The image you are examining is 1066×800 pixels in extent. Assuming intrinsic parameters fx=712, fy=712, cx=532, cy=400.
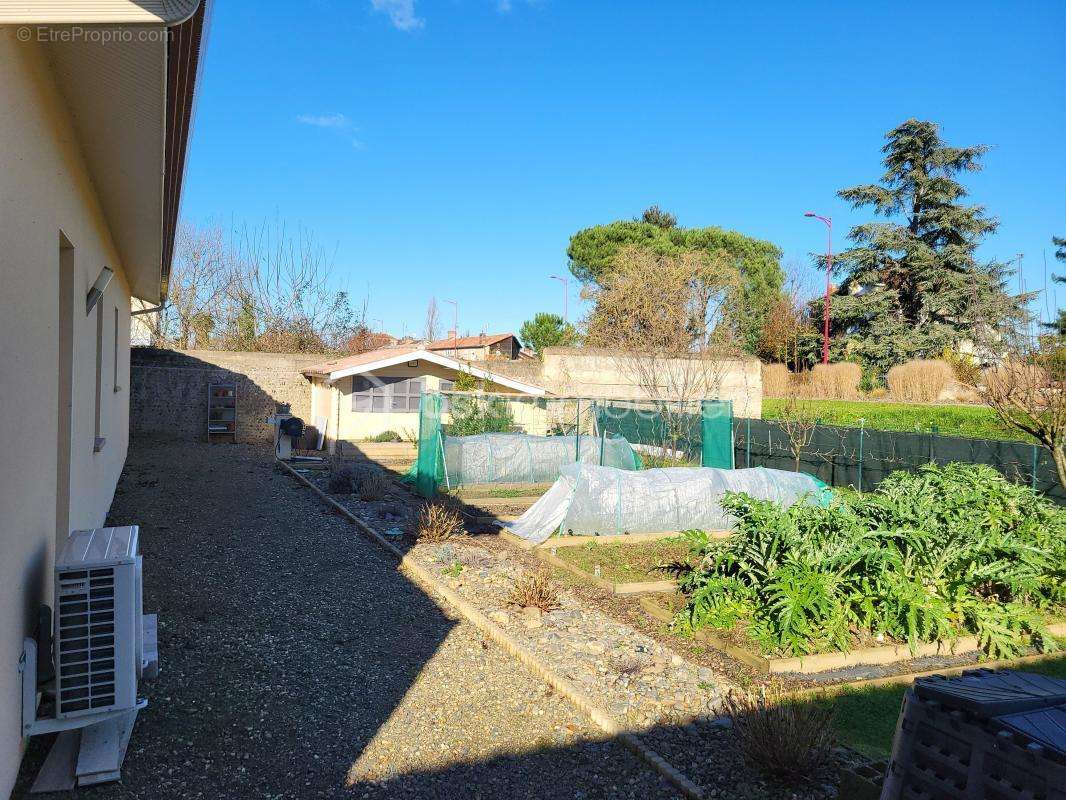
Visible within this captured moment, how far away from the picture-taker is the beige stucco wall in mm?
3012

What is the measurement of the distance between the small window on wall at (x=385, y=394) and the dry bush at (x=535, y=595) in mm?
13307

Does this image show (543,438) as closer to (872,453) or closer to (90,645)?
(872,453)

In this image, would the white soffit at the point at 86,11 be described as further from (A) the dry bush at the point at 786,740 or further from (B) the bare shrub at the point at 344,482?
(B) the bare shrub at the point at 344,482

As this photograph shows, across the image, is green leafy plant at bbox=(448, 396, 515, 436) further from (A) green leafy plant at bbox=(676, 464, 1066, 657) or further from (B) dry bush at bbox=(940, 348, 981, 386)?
(B) dry bush at bbox=(940, 348, 981, 386)

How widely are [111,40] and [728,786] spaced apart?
4.84m

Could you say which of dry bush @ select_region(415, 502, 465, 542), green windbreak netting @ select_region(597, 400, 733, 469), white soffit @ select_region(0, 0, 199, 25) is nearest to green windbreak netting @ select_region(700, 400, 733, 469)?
green windbreak netting @ select_region(597, 400, 733, 469)

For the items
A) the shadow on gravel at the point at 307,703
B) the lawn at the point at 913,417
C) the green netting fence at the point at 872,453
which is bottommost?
the shadow on gravel at the point at 307,703

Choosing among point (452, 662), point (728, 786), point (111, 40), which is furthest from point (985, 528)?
point (111, 40)

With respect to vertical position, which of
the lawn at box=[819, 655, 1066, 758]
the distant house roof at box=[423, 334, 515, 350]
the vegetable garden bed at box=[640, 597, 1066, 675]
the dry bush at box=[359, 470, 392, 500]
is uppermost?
the distant house roof at box=[423, 334, 515, 350]

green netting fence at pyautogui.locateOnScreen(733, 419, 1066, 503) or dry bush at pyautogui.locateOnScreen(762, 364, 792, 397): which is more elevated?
dry bush at pyautogui.locateOnScreen(762, 364, 792, 397)

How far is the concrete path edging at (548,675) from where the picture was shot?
3.96 m

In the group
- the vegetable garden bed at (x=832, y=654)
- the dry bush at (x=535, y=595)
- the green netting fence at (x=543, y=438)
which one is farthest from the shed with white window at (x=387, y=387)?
the vegetable garden bed at (x=832, y=654)

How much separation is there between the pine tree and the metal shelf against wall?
25543 millimetres

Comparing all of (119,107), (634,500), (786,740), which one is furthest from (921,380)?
(119,107)
